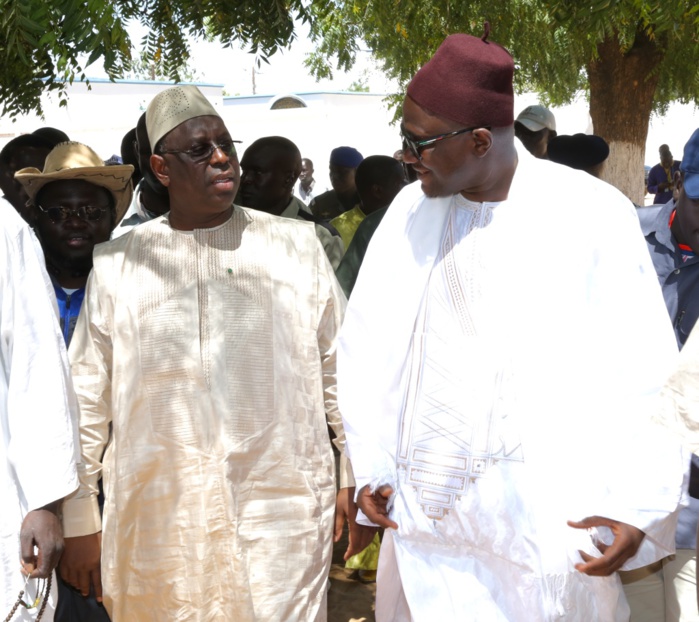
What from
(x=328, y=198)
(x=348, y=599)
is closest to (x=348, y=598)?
(x=348, y=599)

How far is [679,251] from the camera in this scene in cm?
338

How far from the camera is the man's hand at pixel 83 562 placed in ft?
11.1

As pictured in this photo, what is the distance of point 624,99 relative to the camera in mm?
11375

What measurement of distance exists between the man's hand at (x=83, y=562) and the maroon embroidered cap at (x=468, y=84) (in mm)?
1825

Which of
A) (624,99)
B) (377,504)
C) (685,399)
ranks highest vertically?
(624,99)

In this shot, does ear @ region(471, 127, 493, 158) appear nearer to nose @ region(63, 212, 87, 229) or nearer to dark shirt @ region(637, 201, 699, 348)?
dark shirt @ region(637, 201, 699, 348)

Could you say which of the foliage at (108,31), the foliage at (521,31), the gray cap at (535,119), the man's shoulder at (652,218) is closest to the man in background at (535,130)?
the gray cap at (535,119)

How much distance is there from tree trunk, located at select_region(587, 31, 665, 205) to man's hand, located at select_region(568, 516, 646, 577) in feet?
29.9

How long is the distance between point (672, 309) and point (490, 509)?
3.29ft

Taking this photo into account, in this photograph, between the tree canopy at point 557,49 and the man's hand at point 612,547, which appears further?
the tree canopy at point 557,49

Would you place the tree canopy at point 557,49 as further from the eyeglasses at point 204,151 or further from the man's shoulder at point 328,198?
the eyeglasses at point 204,151

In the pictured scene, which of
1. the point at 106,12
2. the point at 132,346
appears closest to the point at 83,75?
the point at 106,12

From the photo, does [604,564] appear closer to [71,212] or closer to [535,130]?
[71,212]

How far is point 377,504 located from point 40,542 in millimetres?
974
